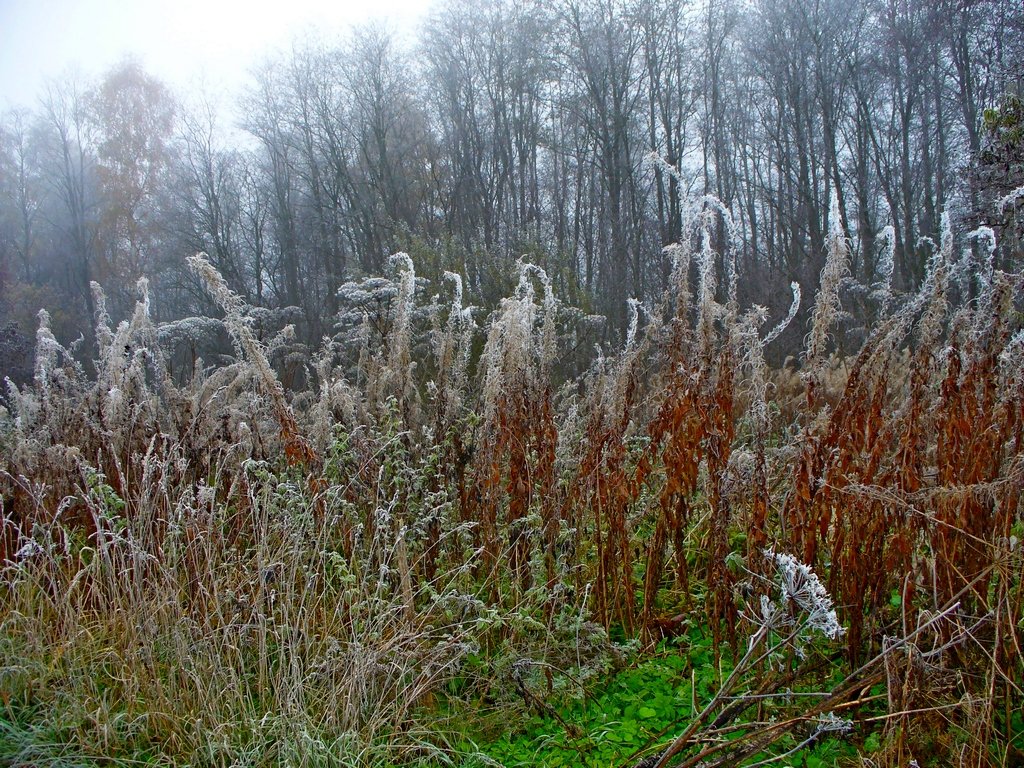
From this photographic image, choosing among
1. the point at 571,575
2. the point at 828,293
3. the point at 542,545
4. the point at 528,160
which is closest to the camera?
the point at 828,293

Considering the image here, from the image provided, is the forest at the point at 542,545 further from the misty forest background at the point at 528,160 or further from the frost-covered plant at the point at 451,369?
the misty forest background at the point at 528,160

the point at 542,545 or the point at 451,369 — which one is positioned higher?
the point at 451,369

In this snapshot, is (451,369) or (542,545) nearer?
(542,545)

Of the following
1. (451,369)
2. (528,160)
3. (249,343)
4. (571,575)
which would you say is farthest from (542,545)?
(528,160)

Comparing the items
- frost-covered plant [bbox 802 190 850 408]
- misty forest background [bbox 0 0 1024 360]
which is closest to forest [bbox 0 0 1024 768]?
frost-covered plant [bbox 802 190 850 408]

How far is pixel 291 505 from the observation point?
311 centimetres

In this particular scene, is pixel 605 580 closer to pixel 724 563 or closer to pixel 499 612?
pixel 499 612

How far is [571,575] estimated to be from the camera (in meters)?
3.43

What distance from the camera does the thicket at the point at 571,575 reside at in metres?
2.23

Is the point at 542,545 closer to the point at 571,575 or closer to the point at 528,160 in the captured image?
the point at 571,575

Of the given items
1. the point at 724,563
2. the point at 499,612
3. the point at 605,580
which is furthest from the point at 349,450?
the point at 724,563

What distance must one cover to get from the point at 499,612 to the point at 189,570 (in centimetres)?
137

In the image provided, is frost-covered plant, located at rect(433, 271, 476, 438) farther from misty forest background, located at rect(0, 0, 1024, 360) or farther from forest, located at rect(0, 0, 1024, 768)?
misty forest background, located at rect(0, 0, 1024, 360)

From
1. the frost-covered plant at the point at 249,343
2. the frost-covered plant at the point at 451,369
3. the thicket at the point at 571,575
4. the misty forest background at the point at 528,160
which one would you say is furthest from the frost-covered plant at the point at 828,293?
the misty forest background at the point at 528,160
